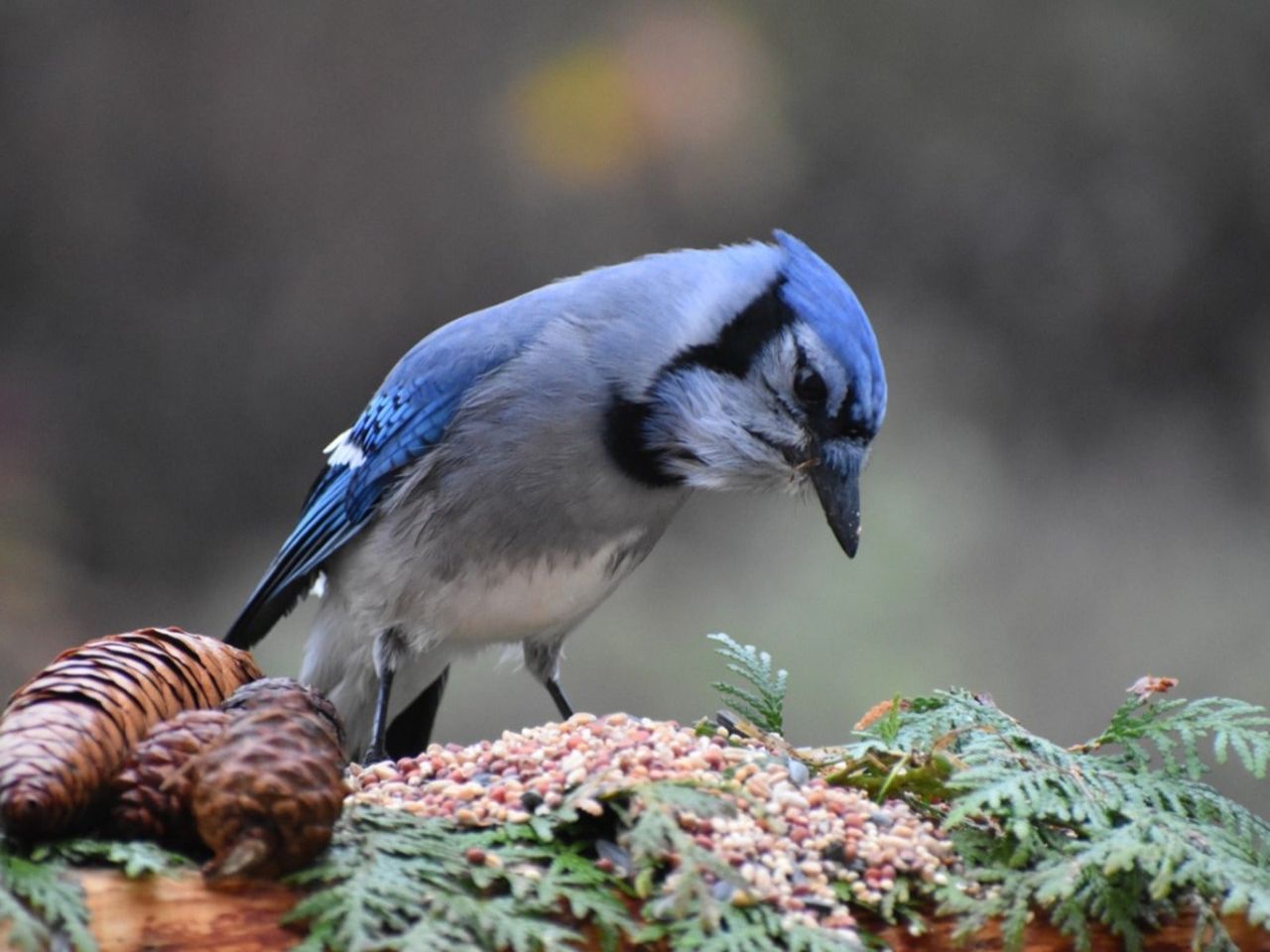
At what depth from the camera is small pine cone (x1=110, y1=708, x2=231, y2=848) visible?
40.7 inches

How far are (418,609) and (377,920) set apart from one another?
0.86m

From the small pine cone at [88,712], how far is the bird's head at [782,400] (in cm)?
61

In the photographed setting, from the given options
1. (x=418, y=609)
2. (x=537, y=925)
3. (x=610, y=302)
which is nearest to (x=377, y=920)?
(x=537, y=925)

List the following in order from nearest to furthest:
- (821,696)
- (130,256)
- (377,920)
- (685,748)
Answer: (377,920), (685,748), (821,696), (130,256)

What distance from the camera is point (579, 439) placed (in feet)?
5.77

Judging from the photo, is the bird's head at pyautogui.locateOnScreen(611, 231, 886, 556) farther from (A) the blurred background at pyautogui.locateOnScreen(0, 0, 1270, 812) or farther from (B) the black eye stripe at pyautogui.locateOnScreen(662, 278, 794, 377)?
(A) the blurred background at pyautogui.locateOnScreen(0, 0, 1270, 812)

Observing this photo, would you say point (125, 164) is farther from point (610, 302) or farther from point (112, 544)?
point (610, 302)

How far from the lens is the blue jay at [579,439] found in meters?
1.66

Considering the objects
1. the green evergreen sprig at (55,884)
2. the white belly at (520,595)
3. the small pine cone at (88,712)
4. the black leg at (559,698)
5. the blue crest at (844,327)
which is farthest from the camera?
the black leg at (559,698)


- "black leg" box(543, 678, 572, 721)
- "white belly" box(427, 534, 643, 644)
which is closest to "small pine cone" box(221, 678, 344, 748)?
"white belly" box(427, 534, 643, 644)

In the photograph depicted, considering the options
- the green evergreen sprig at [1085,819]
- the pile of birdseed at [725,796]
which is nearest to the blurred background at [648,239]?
the green evergreen sprig at [1085,819]

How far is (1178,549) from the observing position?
316 centimetres

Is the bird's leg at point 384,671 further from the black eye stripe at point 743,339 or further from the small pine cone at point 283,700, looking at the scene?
the small pine cone at point 283,700

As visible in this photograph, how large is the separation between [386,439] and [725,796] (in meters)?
0.91
